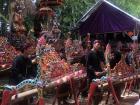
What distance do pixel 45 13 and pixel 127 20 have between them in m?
3.78

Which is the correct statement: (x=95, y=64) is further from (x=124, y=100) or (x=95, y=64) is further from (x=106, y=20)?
(x=106, y=20)

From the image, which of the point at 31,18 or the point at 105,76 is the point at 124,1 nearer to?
Result: the point at 31,18

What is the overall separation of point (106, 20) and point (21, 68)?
7.47 metres

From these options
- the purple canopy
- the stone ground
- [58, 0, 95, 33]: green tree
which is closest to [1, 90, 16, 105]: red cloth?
the stone ground

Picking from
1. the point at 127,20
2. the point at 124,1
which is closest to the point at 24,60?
the point at 127,20

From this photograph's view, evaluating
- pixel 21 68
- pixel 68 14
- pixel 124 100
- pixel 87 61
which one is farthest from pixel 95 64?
pixel 68 14

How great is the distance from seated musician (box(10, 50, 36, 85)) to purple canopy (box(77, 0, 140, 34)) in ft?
22.3

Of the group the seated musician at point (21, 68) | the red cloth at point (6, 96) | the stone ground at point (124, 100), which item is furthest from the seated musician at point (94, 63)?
the red cloth at point (6, 96)

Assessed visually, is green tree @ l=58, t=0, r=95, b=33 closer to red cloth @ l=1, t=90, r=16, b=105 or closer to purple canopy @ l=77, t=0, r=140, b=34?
purple canopy @ l=77, t=0, r=140, b=34

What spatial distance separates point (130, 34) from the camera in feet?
58.3

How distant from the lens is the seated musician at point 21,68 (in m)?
8.70

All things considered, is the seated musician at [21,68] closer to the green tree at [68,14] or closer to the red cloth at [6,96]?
the red cloth at [6,96]

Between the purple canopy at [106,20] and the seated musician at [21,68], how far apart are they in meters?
6.79

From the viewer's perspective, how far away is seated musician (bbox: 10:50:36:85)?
8703mm
